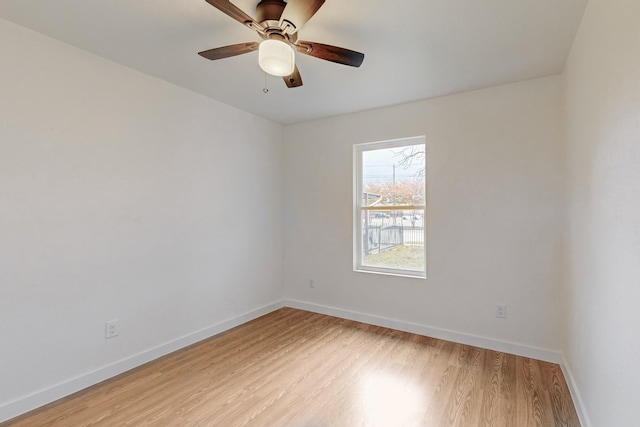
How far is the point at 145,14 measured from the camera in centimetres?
189

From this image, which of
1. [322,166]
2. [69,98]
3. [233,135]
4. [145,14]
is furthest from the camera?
[322,166]

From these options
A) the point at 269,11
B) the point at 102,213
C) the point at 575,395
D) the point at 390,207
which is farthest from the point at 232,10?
the point at 575,395

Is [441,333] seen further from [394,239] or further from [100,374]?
[100,374]

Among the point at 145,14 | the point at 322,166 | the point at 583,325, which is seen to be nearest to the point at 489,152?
the point at 583,325

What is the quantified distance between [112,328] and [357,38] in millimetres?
2896

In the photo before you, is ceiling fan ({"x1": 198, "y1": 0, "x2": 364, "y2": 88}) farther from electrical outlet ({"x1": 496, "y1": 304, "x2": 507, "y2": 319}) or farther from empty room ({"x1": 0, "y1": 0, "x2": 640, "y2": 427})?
electrical outlet ({"x1": 496, "y1": 304, "x2": 507, "y2": 319})

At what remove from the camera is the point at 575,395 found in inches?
81.6

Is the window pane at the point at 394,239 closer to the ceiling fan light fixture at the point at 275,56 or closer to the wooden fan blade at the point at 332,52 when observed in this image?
the wooden fan blade at the point at 332,52

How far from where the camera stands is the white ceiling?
1830mm

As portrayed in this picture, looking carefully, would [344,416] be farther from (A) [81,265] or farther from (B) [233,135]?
(B) [233,135]

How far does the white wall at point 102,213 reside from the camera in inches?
79.2

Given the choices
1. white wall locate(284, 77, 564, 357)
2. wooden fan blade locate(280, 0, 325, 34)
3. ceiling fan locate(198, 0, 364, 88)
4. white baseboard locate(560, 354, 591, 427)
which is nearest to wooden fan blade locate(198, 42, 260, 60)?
ceiling fan locate(198, 0, 364, 88)

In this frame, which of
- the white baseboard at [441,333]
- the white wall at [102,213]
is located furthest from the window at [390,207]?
the white wall at [102,213]

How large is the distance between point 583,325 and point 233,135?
3501 mm
